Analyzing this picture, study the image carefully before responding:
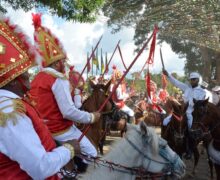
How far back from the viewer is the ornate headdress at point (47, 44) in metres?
5.02

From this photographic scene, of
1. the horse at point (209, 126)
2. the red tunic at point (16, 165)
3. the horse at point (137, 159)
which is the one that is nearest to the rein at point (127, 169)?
the horse at point (137, 159)

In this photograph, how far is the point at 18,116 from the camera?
8.32 feet

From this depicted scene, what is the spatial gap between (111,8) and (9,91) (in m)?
18.0

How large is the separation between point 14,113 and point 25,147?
0.76 ft

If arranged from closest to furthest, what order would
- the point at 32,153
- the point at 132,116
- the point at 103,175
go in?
1. the point at 32,153
2. the point at 103,175
3. the point at 132,116

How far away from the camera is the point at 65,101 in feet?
15.9

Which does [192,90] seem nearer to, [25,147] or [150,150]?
[150,150]

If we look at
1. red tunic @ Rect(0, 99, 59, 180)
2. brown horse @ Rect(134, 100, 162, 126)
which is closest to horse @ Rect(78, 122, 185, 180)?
red tunic @ Rect(0, 99, 59, 180)

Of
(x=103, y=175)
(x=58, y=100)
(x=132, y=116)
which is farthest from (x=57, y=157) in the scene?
(x=132, y=116)

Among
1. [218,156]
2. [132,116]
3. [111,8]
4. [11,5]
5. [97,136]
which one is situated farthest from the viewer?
[111,8]

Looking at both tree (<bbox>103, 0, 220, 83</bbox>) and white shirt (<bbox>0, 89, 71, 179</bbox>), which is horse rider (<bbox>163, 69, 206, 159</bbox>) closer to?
white shirt (<bbox>0, 89, 71, 179</bbox>)

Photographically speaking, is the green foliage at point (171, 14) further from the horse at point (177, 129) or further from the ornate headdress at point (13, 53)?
the ornate headdress at point (13, 53)

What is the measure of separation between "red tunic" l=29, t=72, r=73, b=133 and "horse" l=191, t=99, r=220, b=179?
4.25 meters

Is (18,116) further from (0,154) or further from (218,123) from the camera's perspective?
(218,123)
